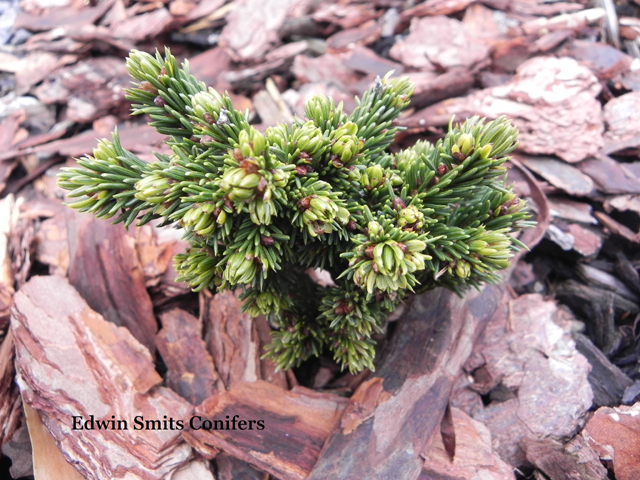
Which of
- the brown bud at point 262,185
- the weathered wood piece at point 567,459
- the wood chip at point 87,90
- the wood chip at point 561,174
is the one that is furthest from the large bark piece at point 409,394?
the wood chip at point 87,90

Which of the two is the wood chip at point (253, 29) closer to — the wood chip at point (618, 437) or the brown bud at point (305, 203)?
the brown bud at point (305, 203)

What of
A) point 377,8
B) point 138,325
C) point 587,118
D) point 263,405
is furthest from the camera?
point 377,8

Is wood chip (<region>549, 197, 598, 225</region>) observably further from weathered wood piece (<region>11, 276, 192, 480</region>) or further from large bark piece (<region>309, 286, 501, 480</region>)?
weathered wood piece (<region>11, 276, 192, 480</region>)

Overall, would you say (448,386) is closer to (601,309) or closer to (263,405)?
(263,405)

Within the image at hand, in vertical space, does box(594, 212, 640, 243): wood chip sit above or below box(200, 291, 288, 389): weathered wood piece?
below

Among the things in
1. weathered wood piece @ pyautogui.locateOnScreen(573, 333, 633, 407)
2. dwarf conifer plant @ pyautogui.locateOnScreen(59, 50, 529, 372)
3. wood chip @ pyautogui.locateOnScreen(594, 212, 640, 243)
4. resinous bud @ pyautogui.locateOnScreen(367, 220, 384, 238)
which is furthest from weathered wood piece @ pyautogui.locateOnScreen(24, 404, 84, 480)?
wood chip @ pyautogui.locateOnScreen(594, 212, 640, 243)

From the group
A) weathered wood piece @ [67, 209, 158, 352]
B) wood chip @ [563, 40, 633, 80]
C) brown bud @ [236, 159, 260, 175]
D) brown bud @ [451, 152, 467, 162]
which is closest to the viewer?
brown bud @ [236, 159, 260, 175]

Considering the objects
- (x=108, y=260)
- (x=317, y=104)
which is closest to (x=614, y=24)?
(x=317, y=104)
